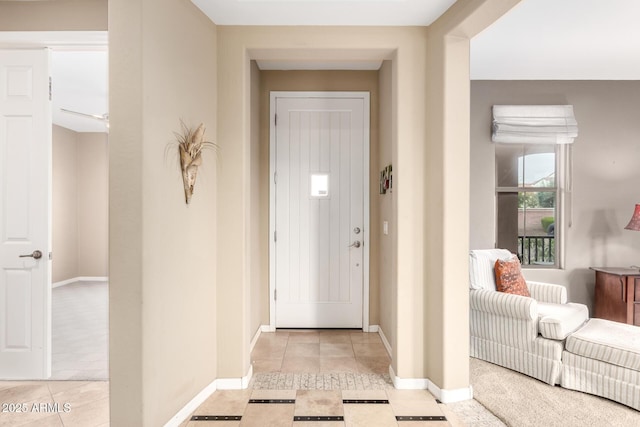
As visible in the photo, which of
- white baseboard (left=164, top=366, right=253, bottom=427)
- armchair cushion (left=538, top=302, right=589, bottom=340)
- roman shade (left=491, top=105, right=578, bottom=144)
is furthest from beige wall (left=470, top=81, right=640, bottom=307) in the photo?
white baseboard (left=164, top=366, right=253, bottom=427)

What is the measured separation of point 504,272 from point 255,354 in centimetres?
232

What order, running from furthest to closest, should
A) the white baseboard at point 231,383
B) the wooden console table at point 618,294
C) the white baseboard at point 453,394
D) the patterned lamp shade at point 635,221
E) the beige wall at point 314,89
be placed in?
the beige wall at point 314,89, the patterned lamp shade at point 635,221, the wooden console table at point 618,294, the white baseboard at point 231,383, the white baseboard at point 453,394

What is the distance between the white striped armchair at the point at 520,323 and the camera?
279 centimetres

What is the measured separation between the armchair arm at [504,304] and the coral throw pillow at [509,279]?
0.24m

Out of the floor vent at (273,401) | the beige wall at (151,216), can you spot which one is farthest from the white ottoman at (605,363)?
the beige wall at (151,216)

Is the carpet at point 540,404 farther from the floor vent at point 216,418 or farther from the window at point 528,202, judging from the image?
the window at point 528,202

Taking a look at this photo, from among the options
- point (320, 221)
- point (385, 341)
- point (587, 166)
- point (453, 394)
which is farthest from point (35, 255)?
point (587, 166)

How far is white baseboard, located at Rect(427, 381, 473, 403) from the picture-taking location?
255 centimetres

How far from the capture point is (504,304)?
299 centimetres

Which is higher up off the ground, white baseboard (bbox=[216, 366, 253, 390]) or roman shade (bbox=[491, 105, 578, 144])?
roman shade (bbox=[491, 105, 578, 144])

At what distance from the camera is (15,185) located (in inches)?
109

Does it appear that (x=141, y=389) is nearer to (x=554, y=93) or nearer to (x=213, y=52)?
(x=213, y=52)

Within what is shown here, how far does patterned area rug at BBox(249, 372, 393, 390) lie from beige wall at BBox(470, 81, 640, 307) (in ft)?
6.54

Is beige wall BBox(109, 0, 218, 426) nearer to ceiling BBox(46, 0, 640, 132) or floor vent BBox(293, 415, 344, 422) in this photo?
ceiling BBox(46, 0, 640, 132)
